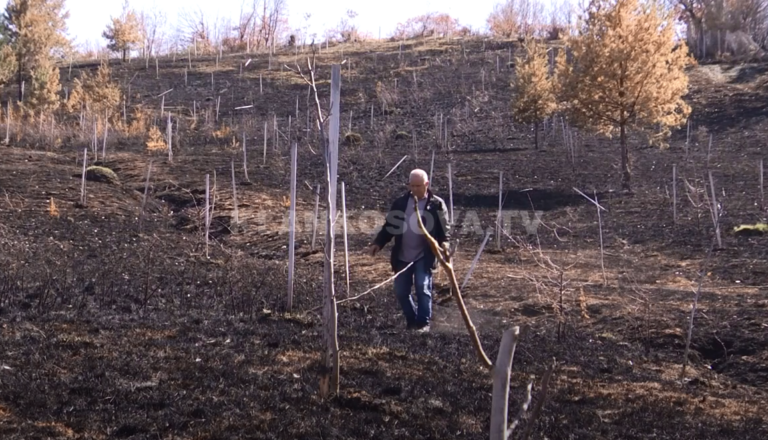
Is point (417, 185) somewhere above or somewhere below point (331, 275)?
above

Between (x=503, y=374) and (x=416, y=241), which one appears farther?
(x=416, y=241)

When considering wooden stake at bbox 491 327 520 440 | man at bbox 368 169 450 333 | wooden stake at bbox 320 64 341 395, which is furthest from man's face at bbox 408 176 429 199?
wooden stake at bbox 491 327 520 440

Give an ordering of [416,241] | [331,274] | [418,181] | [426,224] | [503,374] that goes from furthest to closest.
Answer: [416,241] → [426,224] → [418,181] → [331,274] → [503,374]

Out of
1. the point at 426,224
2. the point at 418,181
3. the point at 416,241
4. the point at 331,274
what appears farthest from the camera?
the point at 416,241

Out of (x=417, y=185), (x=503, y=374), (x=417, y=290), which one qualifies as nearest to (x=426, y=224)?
(x=417, y=185)

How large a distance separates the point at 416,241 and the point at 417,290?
0.45 meters

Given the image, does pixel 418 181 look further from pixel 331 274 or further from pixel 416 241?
pixel 331 274

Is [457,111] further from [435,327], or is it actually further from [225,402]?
[225,402]

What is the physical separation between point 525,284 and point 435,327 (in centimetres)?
260

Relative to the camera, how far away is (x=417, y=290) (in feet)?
23.2

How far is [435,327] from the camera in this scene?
7789 mm

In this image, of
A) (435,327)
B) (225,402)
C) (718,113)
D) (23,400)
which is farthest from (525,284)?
(718,113)

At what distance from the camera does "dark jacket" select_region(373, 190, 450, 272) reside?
6.76 m

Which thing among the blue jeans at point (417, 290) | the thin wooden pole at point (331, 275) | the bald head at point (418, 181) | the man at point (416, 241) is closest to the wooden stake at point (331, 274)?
the thin wooden pole at point (331, 275)
